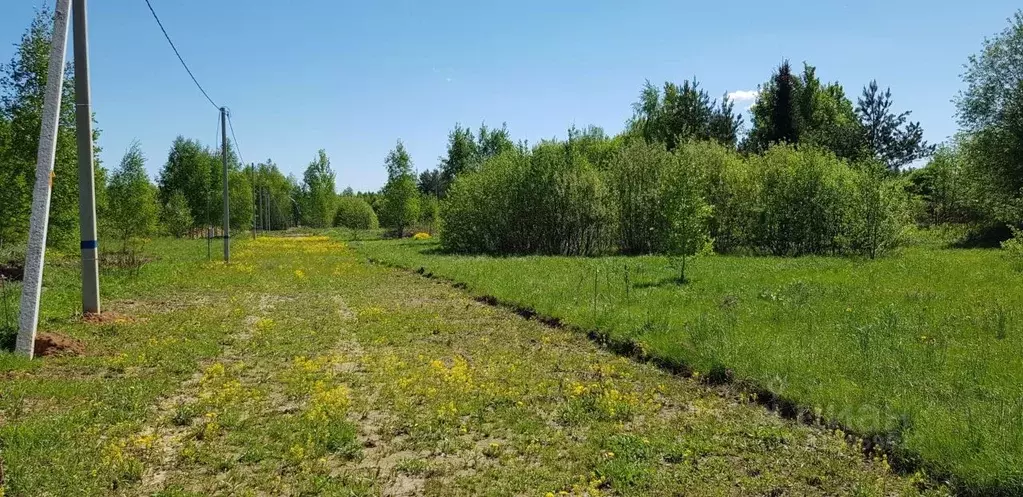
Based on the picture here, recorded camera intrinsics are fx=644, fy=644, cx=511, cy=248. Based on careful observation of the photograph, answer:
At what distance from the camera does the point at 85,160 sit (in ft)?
41.2

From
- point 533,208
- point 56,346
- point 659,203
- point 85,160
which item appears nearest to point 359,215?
point 533,208

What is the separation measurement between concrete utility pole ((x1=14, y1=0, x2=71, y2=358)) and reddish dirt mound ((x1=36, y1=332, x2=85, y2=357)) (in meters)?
0.24

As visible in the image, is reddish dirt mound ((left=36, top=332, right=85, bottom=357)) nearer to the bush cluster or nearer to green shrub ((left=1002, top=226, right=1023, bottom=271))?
green shrub ((left=1002, top=226, right=1023, bottom=271))

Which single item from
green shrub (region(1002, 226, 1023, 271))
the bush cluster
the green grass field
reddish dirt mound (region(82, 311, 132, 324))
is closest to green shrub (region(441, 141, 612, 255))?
the bush cluster

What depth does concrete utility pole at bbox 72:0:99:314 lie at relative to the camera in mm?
12500

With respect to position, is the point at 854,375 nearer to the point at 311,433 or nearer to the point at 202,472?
the point at 311,433

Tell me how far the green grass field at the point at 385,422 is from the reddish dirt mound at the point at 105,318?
0.39 ft

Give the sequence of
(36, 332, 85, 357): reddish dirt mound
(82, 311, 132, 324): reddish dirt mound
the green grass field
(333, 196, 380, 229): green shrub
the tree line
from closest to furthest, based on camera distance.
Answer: the green grass field, (36, 332, 85, 357): reddish dirt mound, (82, 311, 132, 324): reddish dirt mound, the tree line, (333, 196, 380, 229): green shrub

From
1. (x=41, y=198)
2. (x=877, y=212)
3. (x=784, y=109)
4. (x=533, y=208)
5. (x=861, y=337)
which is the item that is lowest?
(x=861, y=337)

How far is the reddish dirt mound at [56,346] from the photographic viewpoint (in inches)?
380

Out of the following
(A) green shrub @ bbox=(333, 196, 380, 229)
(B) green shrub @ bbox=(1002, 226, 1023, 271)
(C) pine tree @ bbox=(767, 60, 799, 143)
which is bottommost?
(B) green shrub @ bbox=(1002, 226, 1023, 271)

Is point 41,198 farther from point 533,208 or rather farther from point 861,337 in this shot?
point 533,208

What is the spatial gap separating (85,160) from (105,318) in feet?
10.2

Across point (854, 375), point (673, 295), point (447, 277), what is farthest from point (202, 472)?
point (447, 277)
